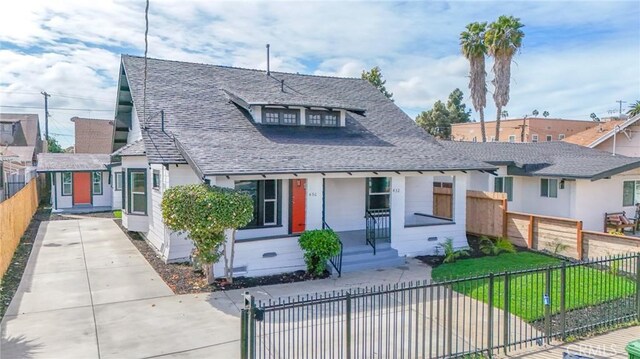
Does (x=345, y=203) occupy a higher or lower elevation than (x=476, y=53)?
lower

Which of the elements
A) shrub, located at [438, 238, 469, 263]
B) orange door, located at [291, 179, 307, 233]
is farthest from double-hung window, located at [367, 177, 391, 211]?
orange door, located at [291, 179, 307, 233]

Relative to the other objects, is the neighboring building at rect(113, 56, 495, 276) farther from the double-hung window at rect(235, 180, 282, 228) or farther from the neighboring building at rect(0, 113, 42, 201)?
the neighboring building at rect(0, 113, 42, 201)

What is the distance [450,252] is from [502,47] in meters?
21.8

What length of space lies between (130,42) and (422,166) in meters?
11.2

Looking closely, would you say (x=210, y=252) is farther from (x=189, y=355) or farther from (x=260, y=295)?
(x=189, y=355)

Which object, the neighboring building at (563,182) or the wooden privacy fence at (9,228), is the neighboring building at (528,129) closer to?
the neighboring building at (563,182)

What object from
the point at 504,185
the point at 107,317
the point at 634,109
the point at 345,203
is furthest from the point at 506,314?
the point at 634,109

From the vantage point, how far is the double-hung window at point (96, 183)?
24.8m

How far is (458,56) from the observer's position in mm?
32781

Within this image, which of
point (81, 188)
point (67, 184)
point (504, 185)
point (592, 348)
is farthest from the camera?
point (81, 188)

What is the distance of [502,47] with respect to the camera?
2927 centimetres

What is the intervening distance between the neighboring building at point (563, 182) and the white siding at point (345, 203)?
15.0 feet

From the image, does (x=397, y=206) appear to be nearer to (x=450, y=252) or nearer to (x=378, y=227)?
(x=378, y=227)

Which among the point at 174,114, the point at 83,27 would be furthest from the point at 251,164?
the point at 83,27
